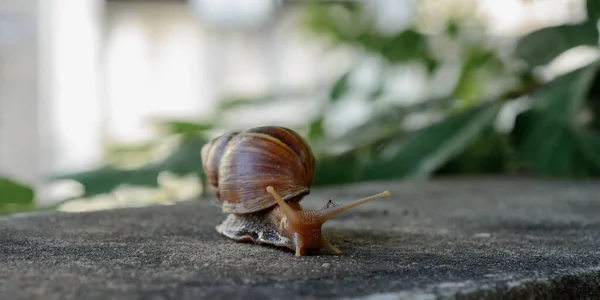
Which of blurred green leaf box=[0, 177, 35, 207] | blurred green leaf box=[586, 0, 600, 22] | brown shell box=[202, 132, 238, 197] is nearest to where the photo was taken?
brown shell box=[202, 132, 238, 197]

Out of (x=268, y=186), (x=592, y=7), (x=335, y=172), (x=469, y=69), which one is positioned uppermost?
(x=592, y=7)

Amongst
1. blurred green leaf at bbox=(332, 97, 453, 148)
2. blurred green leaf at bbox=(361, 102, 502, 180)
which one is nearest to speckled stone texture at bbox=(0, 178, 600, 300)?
blurred green leaf at bbox=(361, 102, 502, 180)

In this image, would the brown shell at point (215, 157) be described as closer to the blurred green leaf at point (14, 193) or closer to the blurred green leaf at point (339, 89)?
the blurred green leaf at point (14, 193)

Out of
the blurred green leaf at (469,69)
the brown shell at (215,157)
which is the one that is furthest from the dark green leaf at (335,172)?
the brown shell at (215,157)

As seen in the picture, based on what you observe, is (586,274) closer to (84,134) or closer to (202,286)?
(202,286)

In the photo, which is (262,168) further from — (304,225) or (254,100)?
(254,100)

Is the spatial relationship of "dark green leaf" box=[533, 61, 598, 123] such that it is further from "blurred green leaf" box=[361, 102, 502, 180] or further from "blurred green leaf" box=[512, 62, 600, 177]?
"blurred green leaf" box=[361, 102, 502, 180]

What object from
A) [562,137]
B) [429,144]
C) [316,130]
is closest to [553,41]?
[562,137]

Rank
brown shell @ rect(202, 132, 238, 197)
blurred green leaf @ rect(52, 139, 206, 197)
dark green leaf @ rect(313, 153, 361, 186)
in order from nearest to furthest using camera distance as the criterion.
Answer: brown shell @ rect(202, 132, 238, 197)
blurred green leaf @ rect(52, 139, 206, 197)
dark green leaf @ rect(313, 153, 361, 186)
